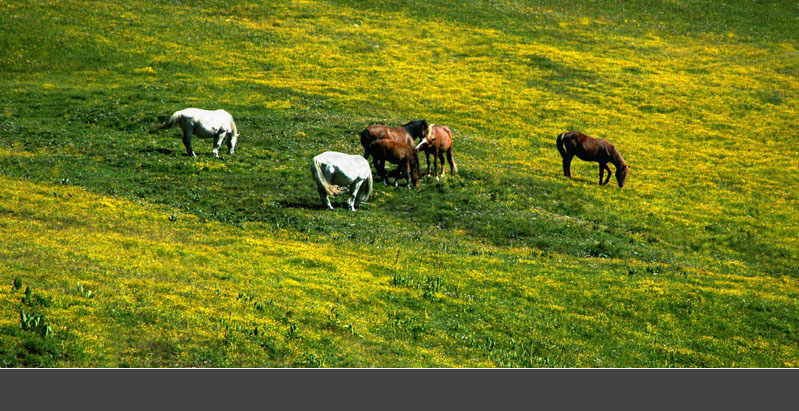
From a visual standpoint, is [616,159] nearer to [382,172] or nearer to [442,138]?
[442,138]

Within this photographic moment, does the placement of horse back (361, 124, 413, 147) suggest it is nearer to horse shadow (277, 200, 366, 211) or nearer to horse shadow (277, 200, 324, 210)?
horse shadow (277, 200, 366, 211)

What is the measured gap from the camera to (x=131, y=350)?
12812mm

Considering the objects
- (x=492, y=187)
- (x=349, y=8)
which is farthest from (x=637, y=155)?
(x=349, y=8)

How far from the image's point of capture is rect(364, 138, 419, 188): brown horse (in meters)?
31.0

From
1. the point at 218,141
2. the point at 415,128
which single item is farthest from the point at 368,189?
the point at 218,141

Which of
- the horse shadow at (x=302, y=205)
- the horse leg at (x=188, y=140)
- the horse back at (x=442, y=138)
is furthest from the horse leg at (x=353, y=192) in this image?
the horse leg at (x=188, y=140)

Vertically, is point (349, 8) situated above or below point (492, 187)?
above

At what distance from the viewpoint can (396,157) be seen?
31.2 metres

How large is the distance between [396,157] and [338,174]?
4.59 meters

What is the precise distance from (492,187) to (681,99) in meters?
34.6

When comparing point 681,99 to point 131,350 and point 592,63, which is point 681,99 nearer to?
point 592,63

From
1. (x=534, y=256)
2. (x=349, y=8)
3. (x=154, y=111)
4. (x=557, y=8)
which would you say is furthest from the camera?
(x=557, y=8)

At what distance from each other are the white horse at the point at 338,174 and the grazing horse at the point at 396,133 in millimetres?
6438

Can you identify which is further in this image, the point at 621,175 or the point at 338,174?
the point at 621,175
